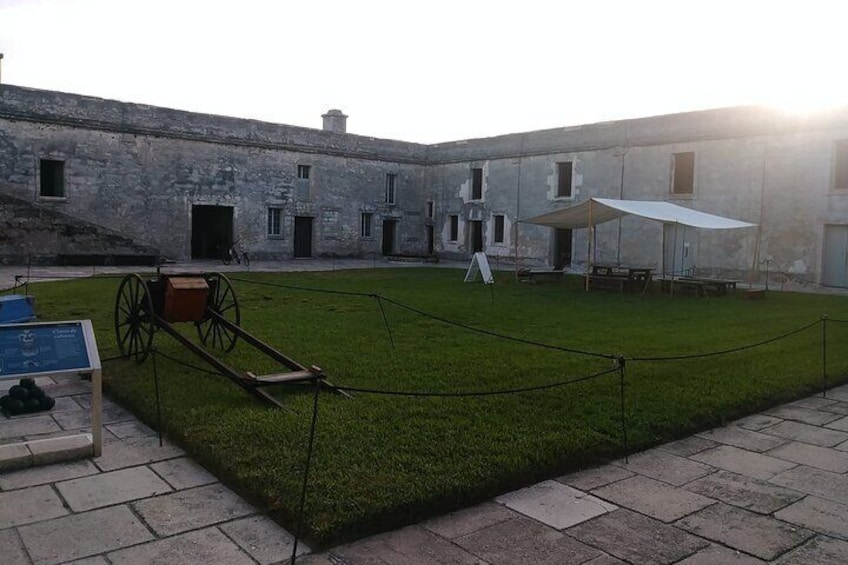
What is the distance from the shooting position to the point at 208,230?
86.8ft

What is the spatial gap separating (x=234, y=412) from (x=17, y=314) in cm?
486

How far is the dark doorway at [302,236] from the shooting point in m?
27.0

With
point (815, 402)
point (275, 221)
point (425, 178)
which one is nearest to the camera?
point (815, 402)

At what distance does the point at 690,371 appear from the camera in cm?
706

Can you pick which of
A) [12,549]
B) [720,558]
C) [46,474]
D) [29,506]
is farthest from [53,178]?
[720,558]

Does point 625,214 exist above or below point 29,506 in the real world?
above

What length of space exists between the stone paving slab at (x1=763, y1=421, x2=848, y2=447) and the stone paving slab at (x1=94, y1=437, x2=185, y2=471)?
4.60 metres

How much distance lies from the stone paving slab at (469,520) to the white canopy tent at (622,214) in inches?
470

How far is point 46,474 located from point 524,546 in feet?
9.69

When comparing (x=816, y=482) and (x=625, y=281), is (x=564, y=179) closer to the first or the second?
(x=625, y=281)

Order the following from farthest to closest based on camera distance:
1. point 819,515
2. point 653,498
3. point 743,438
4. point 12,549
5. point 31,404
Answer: point 31,404 → point 743,438 → point 653,498 → point 819,515 → point 12,549

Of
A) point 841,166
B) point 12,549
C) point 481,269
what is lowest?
point 12,549

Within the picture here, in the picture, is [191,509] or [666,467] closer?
[191,509]

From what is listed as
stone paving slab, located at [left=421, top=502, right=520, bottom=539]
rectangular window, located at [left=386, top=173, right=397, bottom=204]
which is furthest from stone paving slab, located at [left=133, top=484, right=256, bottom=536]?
rectangular window, located at [left=386, top=173, right=397, bottom=204]
